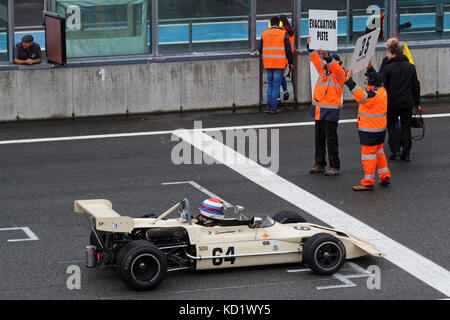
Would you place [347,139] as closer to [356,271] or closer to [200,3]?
[200,3]

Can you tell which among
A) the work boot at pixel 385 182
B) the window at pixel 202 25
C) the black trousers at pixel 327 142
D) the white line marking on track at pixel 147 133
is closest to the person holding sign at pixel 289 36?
the window at pixel 202 25

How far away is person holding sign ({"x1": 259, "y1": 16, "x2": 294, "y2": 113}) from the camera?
19.4 metres

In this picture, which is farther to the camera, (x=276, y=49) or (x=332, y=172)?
(x=276, y=49)

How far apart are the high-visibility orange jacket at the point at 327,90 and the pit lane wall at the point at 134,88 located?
5.41 meters

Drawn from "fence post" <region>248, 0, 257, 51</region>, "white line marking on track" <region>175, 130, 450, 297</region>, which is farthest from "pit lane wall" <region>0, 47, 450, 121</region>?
"white line marking on track" <region>175, 130, 450, 297</region>

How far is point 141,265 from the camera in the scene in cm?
966

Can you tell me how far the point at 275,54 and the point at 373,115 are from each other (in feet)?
19.8

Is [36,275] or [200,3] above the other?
[200,3]

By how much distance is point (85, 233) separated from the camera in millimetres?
11789

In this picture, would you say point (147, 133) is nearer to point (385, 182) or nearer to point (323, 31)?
point (323, 31)

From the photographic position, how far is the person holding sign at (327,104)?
1412 cm

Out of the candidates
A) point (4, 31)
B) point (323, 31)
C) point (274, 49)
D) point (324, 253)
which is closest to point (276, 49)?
point (274, 49)

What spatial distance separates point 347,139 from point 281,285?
25.0 ft

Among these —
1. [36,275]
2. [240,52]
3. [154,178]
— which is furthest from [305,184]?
[240,52]
